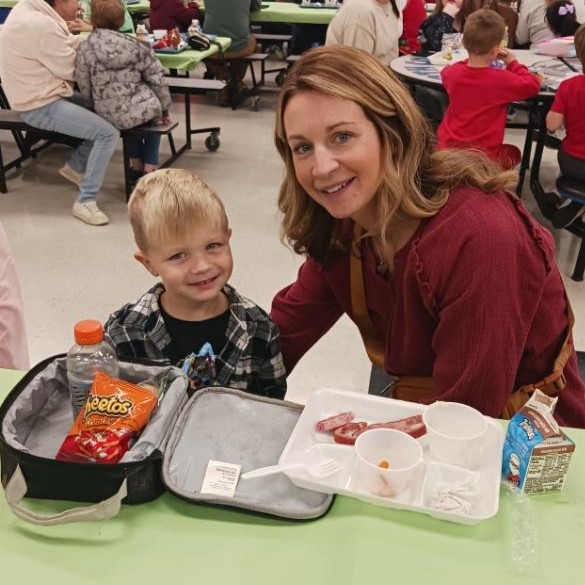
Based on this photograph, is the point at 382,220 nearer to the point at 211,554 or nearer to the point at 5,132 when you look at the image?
the point at 211,554

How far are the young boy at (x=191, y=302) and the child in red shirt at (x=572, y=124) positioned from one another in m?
2.49

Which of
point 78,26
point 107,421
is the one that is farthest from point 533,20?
point 107,421

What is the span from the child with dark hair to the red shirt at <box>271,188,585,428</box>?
4887 millimetres

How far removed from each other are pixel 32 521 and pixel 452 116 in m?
3.46

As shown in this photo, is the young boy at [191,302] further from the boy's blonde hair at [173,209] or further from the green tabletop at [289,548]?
the green tabletop at [289,548]

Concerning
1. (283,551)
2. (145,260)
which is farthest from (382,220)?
(283,551)

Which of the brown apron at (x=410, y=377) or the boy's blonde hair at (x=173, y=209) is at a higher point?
the boy's blonde hair at (x=173, y=209)

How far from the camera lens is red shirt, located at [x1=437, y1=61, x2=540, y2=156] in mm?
3699

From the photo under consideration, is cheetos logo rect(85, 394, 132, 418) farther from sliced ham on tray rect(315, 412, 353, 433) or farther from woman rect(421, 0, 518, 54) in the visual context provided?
woman rect(421, 0, 518, 54)

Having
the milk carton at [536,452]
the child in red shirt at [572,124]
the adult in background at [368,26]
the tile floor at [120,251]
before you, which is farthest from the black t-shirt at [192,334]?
the adult in background at [368,26]

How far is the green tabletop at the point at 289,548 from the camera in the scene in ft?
3.02

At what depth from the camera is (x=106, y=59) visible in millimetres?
3934

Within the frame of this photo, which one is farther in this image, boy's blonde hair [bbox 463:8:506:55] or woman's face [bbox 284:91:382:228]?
boy's blonde hair [bbox 463:8:506:55]

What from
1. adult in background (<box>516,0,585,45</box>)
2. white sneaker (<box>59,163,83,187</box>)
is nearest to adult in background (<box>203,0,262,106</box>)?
white sneaker (<box>59,163,83,187</box>)
